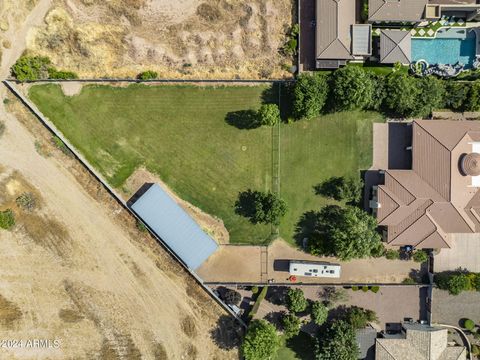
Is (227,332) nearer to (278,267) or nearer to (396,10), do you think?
(278,267)

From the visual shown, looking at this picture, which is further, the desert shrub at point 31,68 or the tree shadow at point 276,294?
the tree shadow at point 276,294

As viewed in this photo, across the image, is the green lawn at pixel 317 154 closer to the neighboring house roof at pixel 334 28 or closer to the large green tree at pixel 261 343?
the neighboring house roof at pixel 334 28

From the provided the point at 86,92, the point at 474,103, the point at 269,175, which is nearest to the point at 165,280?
the point at 269,175

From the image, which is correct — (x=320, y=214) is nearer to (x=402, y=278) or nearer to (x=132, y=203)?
(x=402, y=278)

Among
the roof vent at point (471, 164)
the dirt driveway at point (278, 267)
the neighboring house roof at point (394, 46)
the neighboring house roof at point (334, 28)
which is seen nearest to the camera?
the roof vent at point (471, 164)

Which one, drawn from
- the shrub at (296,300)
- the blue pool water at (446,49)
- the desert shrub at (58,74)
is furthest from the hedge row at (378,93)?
the desert shrub at (58,74)

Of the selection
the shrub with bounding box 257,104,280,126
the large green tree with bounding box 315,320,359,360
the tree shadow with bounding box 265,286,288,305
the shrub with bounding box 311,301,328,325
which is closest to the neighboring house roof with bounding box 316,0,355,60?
the shrub with bounding box 257,104,280,126
